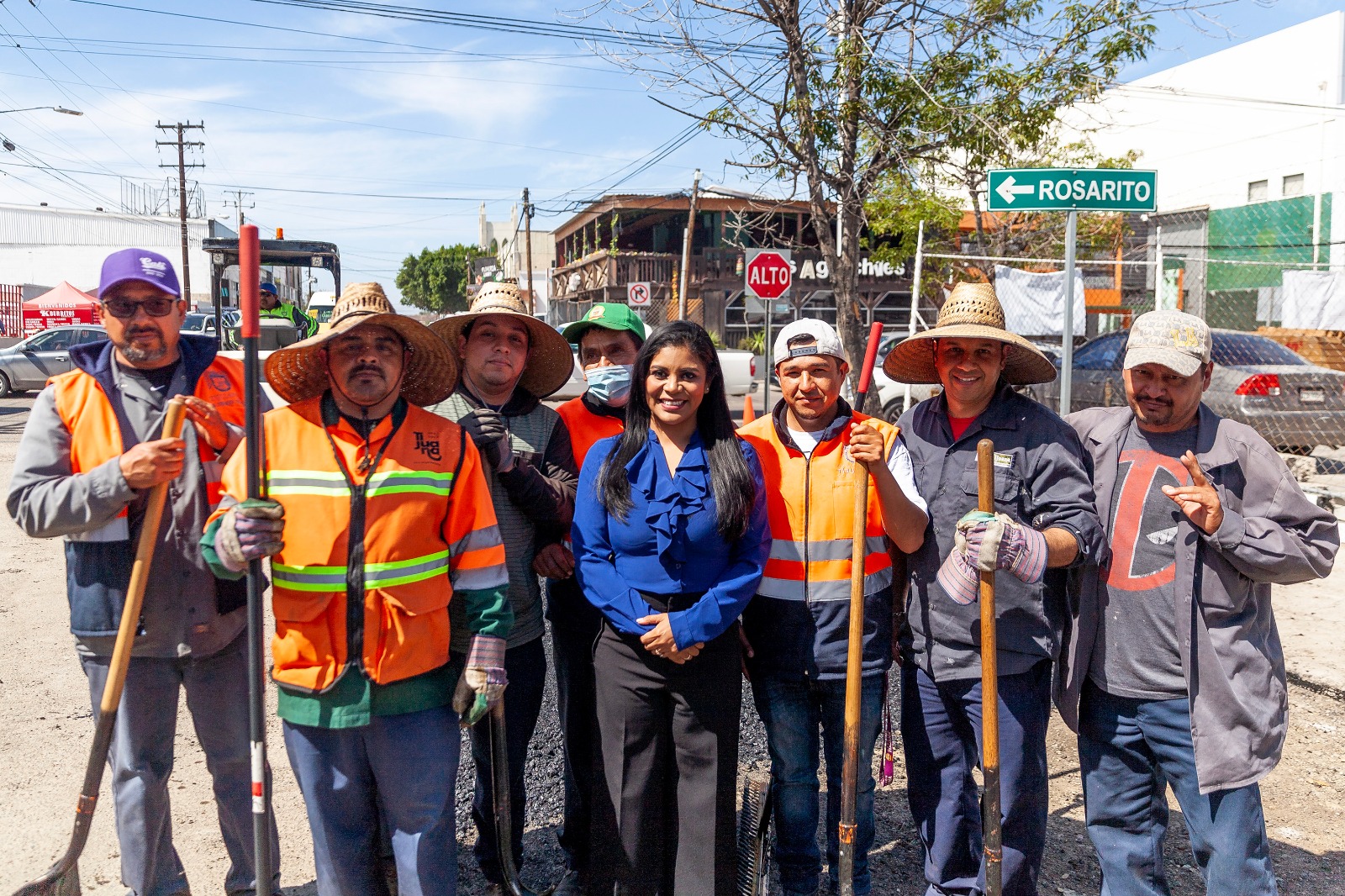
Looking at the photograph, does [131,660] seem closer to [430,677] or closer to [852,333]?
[430,677]

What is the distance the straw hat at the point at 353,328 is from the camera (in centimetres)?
260

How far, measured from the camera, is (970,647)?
289cm

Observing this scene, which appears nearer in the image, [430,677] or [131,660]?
[430,677]

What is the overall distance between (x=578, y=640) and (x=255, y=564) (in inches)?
46.4

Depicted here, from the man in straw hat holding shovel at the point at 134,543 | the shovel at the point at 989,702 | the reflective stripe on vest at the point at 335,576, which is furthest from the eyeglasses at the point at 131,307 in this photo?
the shovel at the point at 989,702

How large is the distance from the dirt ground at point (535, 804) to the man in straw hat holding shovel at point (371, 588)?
966 mm

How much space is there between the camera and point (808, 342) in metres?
3.03

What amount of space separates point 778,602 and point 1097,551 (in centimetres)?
94

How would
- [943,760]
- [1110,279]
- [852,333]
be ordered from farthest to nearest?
[1110,279] → [852,333] → [943,760]

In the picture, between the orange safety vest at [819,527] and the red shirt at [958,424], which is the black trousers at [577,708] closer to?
the orange safety vest at [819,527]

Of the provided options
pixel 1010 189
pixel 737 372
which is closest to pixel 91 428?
pixel 1010 189

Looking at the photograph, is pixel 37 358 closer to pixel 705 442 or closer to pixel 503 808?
pixel 503 808

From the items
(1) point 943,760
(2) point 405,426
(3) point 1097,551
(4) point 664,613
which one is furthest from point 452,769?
(3) point 1097,551

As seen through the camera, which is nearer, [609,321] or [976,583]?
[976,583]
